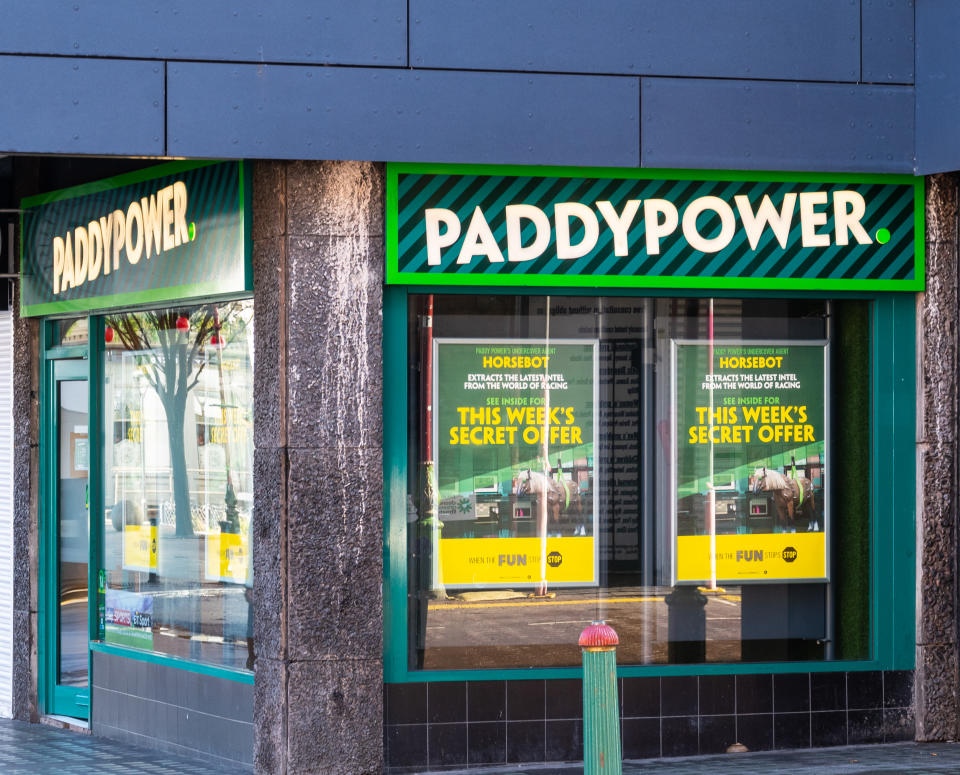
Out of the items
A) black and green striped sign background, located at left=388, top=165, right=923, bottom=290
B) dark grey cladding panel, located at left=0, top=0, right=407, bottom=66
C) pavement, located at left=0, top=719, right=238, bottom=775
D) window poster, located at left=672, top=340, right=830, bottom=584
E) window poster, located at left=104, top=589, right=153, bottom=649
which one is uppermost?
dark grey cladding panel, located at left=0, top=0, right=407, bottom=66

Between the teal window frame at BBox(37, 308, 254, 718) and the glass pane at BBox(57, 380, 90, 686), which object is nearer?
the teal window frame at BBox(37, 308, 254, 718)

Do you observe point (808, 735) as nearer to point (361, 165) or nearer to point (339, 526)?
point (339, 526)

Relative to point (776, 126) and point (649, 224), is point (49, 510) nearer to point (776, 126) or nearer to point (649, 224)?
point (649, 224)

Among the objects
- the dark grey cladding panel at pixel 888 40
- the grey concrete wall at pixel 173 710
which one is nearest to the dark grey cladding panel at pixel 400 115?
the dark grey cladding panel at pixel 888 40

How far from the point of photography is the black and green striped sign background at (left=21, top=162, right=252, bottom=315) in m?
8.23

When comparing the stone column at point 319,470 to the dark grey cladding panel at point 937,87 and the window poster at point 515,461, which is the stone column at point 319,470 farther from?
the dark grey cladding panel at point 937,87

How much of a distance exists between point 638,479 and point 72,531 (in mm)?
4346

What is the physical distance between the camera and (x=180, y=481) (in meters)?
9.27

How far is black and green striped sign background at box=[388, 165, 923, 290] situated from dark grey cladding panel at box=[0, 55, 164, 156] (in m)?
1.37

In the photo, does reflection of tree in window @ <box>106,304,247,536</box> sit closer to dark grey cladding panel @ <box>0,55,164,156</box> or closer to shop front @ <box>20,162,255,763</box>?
shop front @ <box>20,162,255,763</box>

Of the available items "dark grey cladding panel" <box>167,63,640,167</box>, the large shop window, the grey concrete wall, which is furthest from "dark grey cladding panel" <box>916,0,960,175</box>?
the grey concrete wall

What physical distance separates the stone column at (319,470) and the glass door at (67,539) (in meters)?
2.72

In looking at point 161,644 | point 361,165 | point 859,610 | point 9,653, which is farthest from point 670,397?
point 9,653

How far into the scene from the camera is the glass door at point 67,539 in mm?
10234
